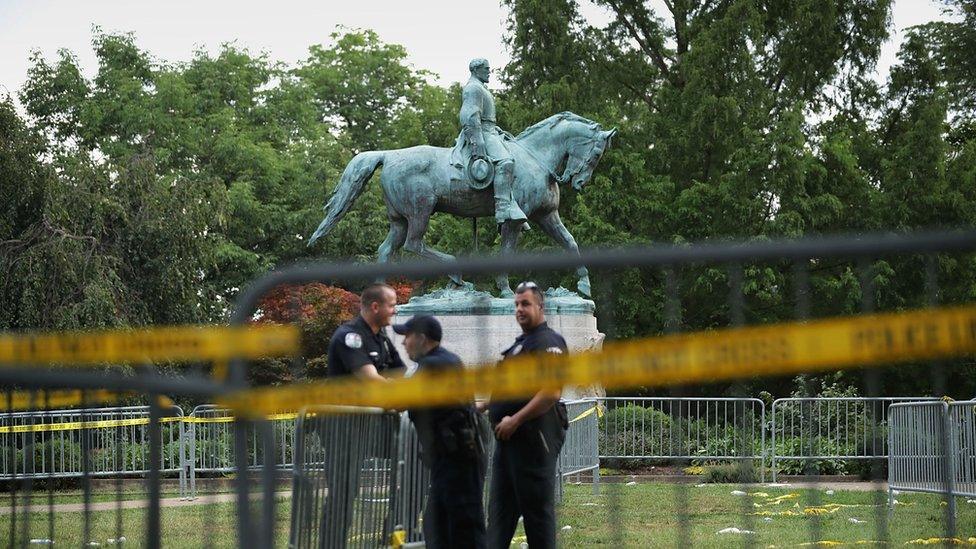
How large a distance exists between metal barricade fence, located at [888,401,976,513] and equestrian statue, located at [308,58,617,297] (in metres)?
7.00

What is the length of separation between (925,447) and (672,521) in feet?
6.14

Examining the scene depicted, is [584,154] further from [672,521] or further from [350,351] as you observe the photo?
[350,351]

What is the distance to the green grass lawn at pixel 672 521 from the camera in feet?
31.8

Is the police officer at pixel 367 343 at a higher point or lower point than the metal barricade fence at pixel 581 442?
higher

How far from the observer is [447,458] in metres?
6.12

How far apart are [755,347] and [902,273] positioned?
1090mm

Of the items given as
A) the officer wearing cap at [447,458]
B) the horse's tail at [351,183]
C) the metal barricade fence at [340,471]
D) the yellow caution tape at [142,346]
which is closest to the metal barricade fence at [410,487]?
the metal barricade fence at [340,471]

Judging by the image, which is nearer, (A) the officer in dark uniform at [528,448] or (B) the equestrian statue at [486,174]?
(A) the officer in dark uniform at [528,448]

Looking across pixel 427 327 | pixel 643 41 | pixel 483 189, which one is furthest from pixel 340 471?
pixel 643 41

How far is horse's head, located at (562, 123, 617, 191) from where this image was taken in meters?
17.8

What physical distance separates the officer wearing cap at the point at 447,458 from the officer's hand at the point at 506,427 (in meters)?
0.10

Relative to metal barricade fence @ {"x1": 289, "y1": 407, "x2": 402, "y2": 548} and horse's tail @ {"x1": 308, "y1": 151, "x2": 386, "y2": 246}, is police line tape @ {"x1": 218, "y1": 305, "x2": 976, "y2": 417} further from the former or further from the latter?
horse's tail @ {"x1": 308, "y1": 151, "x2": 386, "y2": 246}

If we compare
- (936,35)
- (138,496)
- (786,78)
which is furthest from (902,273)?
(936,35)

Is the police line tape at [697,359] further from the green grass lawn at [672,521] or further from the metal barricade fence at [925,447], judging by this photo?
the metal barricade fence at [925,447]
